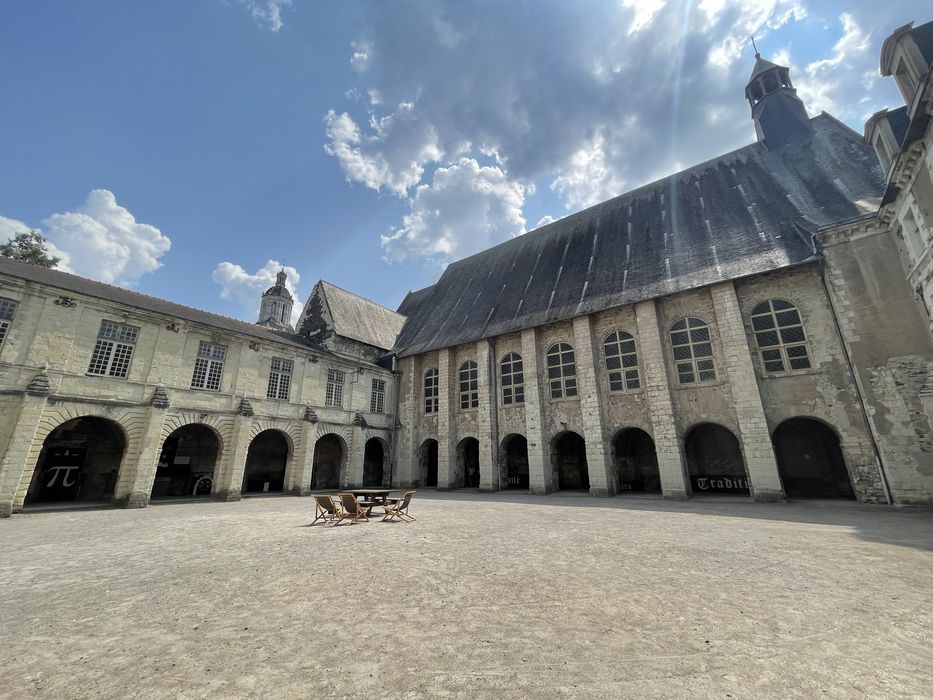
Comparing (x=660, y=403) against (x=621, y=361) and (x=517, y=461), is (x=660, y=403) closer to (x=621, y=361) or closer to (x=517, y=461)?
(x=621, y=361)

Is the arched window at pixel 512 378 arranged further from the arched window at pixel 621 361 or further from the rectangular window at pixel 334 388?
the rectangular window at pixel 334 388

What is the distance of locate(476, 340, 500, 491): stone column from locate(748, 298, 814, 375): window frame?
37.6 feet

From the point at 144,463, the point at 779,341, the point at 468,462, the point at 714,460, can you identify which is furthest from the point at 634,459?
the point at 144,463

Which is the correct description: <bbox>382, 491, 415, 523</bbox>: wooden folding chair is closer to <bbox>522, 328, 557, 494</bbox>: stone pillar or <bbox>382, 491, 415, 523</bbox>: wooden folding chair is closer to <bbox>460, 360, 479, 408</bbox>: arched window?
<bbox>522, 328, 557, 494</bbox>: stone pillar

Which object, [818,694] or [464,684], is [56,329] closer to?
[464,684]

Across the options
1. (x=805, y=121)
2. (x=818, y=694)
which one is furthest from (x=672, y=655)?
(x=805, y=121)

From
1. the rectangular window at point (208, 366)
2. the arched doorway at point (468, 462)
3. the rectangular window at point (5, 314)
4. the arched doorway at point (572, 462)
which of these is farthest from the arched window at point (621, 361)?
the rectangular window at point (5, 314)

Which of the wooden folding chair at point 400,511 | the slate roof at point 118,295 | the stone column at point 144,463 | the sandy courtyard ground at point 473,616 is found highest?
the slate roof at point 118,295

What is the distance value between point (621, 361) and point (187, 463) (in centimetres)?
2067

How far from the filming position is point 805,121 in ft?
64.0

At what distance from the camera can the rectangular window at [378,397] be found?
2230cm

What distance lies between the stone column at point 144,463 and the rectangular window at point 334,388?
7093 millimetres

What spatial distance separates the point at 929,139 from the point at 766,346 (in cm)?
695

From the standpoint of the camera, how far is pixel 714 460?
16641mm
